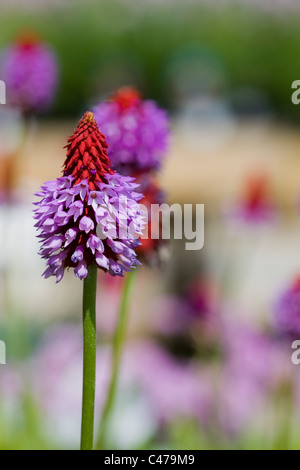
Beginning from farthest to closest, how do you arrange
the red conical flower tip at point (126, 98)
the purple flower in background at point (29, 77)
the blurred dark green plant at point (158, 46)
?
the blurred dark green plant at point (158, 46) → the purple flower in background at point (29, 77) → the red conical flower tip at point (126, 98)

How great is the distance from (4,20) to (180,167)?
9271 millimetres

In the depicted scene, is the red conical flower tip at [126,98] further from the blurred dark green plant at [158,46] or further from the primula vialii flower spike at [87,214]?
the blurred dark green plant at [158,46]

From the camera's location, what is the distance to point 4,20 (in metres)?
19.5

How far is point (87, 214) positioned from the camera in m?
1.48

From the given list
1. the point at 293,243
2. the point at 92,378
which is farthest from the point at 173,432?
the point at 293,243

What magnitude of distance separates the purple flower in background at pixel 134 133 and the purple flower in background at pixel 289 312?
0.69 metres

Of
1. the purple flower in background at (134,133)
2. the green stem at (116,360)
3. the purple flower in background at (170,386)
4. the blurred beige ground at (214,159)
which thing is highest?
the blurred beige ground at (214,159)

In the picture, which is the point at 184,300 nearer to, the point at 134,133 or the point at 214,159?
the point at 134,133

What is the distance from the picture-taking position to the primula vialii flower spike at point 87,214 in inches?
58.0

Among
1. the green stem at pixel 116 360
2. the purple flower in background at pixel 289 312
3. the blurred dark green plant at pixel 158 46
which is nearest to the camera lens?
the green stem at pixel 116 360

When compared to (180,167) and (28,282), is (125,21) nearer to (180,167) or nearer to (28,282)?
(180,167)

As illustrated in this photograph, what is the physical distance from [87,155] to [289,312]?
1.42m

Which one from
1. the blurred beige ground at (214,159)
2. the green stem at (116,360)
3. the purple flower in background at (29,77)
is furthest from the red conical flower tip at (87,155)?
the blurred beige ground at (214,159)

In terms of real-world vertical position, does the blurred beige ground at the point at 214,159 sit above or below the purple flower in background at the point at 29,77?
above
